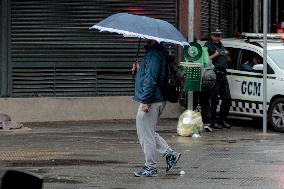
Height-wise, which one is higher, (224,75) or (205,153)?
(224,75)

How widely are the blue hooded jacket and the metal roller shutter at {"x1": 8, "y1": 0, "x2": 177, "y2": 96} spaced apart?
6.64 m

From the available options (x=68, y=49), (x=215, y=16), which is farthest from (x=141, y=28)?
(x=215, y=16)

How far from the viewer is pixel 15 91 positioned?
13.2 metres

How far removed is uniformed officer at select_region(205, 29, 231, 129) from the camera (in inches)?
486

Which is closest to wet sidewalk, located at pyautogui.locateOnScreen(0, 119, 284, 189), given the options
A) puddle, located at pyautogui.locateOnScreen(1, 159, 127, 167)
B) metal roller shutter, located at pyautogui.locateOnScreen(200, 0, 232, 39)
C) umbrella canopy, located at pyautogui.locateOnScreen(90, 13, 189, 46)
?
puddle, located at pyautogui.locateOnScreen(1, 159, 127, 167)

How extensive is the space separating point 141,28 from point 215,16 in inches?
437

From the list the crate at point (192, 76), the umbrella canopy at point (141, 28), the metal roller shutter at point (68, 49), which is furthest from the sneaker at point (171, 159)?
the metal roller shutter at point (68, 49)

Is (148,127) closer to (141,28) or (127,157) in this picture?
(141,28)

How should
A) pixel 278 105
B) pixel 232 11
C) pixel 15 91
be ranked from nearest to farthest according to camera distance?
1. pixel 278 105
2. pixel 15 91
3. pixel 232 11

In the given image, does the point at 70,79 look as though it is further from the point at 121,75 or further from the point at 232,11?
the point at 232,11

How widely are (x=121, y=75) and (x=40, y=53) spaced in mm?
1884

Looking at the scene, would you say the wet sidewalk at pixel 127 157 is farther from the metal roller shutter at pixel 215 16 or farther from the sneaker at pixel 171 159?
the metal roller shutter at pixel 215 16

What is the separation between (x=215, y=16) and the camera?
17625mm

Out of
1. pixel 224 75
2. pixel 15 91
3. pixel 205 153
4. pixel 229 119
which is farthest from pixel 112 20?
pixel 229 119
